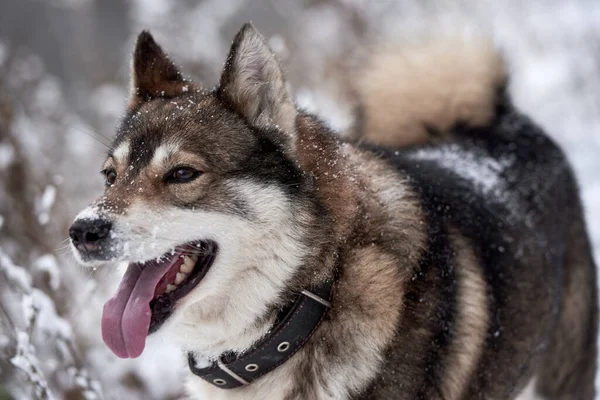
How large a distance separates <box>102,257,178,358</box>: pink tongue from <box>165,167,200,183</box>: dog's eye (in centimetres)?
Result: 27

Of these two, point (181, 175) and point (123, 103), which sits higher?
point (123, 103)

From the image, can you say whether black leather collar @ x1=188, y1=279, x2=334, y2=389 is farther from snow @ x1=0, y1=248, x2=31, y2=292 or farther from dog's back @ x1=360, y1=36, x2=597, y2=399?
snow @ x1=0, y1=248, x2=31, y2=292

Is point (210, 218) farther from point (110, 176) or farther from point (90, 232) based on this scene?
point (110, 176)

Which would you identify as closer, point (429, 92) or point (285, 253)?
point (285, 253)

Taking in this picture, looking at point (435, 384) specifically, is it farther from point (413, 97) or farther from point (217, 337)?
point (413, 97)

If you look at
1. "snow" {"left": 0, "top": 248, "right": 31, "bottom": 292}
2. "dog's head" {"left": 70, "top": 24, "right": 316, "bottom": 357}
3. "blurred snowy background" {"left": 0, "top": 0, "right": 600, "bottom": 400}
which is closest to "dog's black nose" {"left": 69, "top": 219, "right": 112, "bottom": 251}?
"dog's head" {"left": 70, "top": 24, "right": 316, "bottom": 357}

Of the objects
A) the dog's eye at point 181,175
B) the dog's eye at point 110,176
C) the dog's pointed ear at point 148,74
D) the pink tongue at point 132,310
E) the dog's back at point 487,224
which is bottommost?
the pink tongue at point 132,310

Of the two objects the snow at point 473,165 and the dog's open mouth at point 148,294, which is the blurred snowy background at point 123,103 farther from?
the snow at point 473,165

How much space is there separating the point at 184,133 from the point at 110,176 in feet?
1.36

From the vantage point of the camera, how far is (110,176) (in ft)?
7.73

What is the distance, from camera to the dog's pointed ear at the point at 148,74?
8.43ft

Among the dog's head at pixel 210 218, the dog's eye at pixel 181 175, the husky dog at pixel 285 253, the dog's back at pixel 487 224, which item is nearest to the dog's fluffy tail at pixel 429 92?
the dog's back at pixel 487 224

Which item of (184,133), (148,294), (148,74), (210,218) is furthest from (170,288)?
(148,74)

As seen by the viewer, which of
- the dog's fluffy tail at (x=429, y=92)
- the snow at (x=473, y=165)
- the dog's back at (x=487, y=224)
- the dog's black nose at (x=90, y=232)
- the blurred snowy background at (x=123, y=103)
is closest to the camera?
the dog's black nose at (x=90, y=232)
